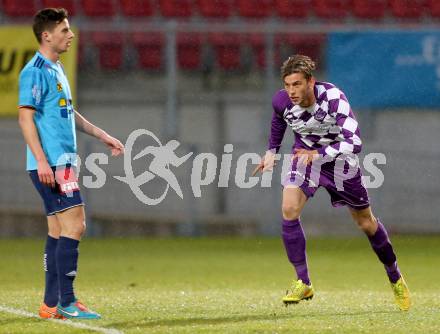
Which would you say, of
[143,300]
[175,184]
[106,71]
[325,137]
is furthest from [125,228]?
[325,137]

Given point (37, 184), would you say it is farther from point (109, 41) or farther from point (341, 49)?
point (109, 41)

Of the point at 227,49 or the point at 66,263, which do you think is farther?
the point at 227,49

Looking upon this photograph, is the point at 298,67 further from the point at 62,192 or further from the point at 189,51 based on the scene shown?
the point at 189,51

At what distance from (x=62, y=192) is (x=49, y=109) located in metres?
0.50

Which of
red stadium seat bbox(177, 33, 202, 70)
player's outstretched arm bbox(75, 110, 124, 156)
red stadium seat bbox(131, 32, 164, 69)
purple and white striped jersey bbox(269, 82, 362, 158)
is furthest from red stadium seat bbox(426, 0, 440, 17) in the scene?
player's outstretched arm bbox(75, 110, 124, 156)

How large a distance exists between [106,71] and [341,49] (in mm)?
4072

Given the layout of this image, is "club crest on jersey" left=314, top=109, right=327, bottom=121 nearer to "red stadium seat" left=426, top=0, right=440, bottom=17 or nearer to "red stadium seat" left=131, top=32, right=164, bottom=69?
"red stadium seat" left=131, top=32, right=164, bottom=69

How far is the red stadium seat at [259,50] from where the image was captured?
16875mm

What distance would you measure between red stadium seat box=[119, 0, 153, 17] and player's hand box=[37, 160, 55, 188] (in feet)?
38.5

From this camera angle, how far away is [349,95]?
14.6m

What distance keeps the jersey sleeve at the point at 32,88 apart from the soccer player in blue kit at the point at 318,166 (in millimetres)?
1604

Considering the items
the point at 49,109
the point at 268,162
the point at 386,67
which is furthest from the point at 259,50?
the point at 49,109

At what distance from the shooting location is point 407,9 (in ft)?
58.6

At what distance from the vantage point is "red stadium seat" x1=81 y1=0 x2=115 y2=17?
1794 centimetres
